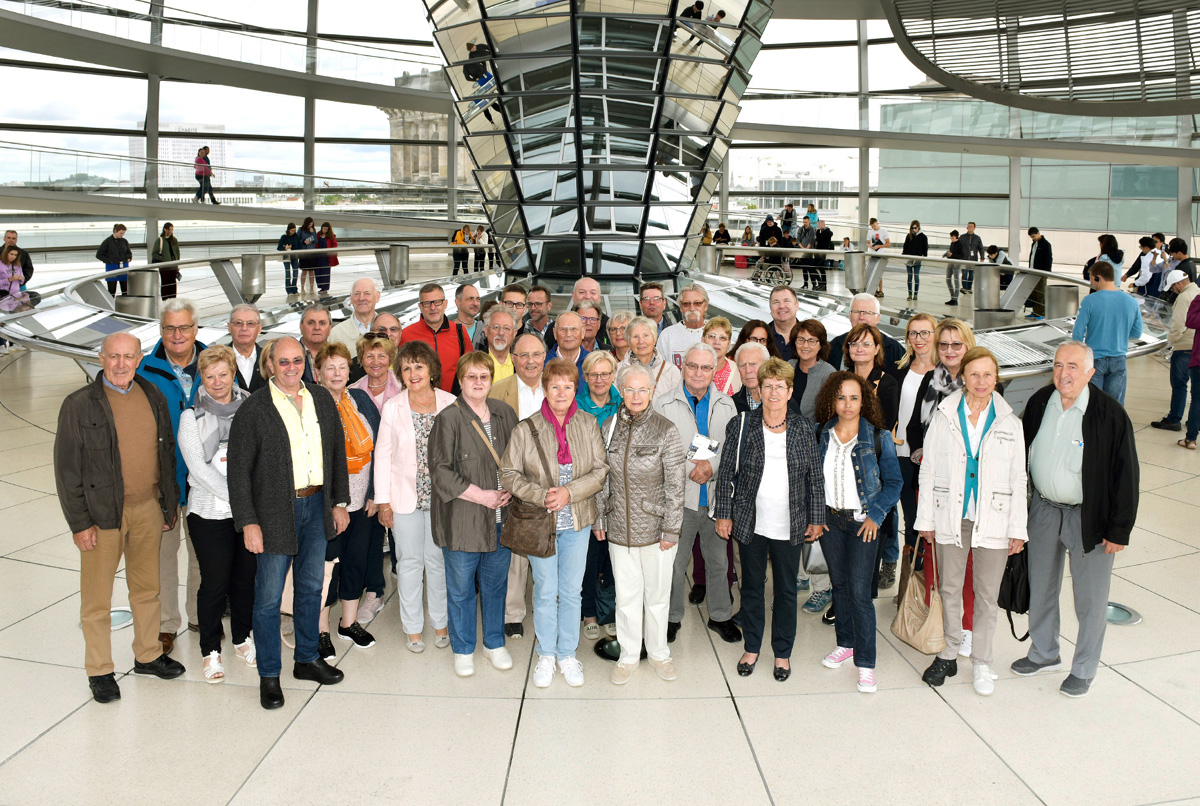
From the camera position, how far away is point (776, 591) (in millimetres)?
4996

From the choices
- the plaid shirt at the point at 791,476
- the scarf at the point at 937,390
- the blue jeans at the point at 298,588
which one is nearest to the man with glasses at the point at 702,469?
the plaid shirt at the point at 791,476

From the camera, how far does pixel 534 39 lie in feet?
38.1

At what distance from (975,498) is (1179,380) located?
25.4 feet

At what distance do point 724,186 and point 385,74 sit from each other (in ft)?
41.7

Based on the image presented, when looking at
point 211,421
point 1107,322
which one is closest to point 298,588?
point 211,421

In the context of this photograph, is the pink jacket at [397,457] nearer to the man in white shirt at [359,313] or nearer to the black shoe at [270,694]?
the black shoe at [270,694]

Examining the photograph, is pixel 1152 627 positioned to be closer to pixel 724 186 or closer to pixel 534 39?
pixel 534 39

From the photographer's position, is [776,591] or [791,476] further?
[776,591]

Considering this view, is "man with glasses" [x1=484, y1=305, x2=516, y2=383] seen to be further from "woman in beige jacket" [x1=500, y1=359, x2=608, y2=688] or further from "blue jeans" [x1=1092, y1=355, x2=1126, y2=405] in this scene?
"blue jeans" [x1=1092, y1=355, x2=1126, y2=405]

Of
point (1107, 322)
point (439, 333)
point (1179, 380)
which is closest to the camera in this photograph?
point (439, 333)

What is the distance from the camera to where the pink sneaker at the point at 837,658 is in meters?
5.04

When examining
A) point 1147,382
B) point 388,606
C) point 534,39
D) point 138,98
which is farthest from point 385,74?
point 388,606

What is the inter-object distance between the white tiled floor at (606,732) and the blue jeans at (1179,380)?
6.02 m

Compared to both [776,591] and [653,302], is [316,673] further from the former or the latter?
[653,302]
